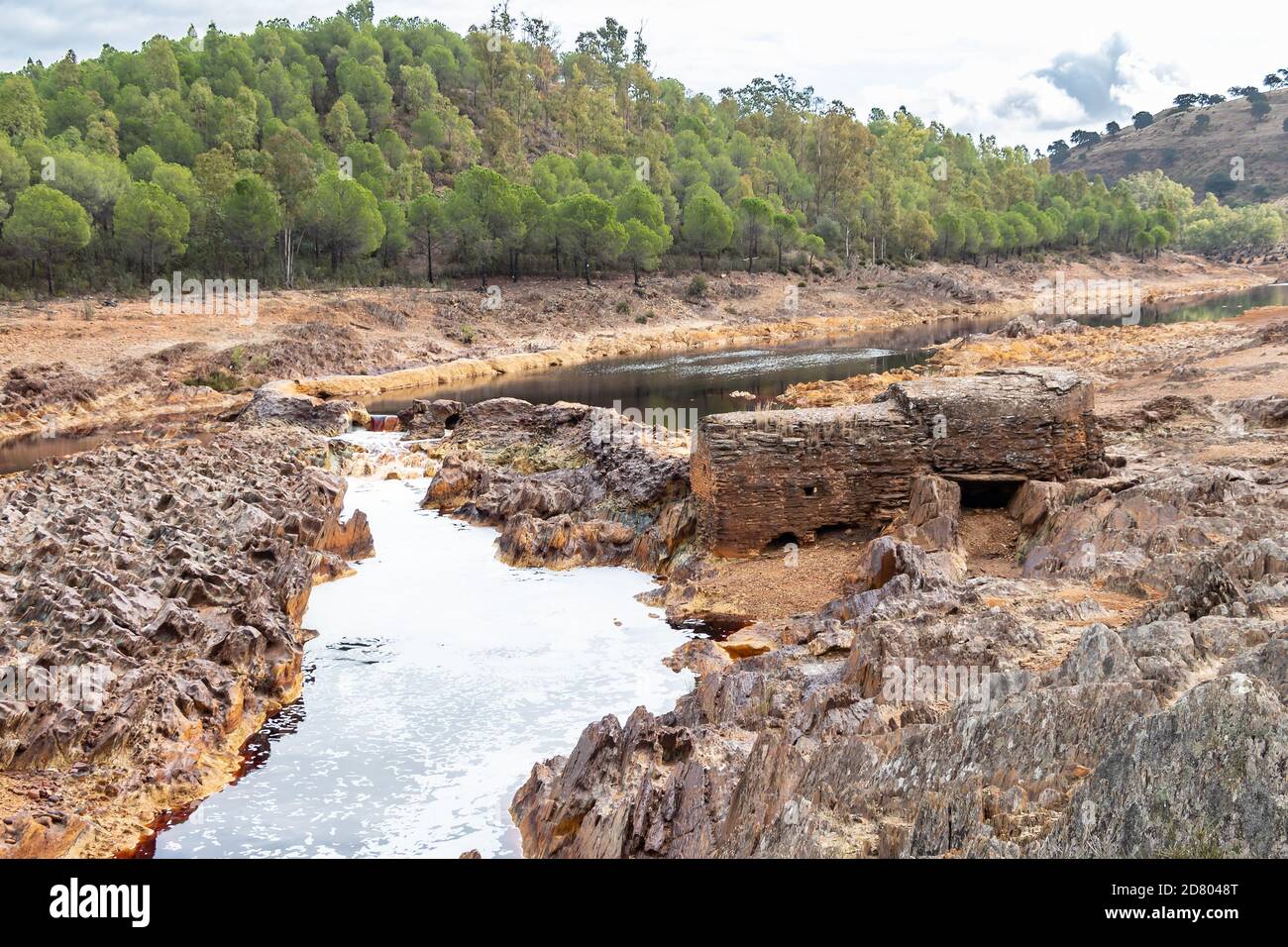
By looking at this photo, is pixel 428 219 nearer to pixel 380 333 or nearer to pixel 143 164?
pixel 143 164

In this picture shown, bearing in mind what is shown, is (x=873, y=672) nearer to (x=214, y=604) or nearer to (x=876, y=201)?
(x=214, y=604)

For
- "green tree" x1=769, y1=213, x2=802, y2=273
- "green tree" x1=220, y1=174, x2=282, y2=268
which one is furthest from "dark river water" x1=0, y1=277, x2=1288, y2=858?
"green tree" x1=769, y1=213, x2=802, y2=273

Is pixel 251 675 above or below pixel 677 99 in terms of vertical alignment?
below

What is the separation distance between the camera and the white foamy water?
10.9 metres

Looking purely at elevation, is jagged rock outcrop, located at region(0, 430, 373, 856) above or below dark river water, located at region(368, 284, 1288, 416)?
below

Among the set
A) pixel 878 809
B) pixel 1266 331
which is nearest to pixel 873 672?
pixel 878 809

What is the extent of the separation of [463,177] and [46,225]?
26.9 m

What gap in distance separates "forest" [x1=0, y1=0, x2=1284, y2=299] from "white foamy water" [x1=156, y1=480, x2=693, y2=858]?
43.0 meters

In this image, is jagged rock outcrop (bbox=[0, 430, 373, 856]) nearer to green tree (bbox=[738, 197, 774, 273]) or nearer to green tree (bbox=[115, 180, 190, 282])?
green tree (bbox=[115, 180, 190, 282])

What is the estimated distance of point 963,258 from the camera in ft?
356

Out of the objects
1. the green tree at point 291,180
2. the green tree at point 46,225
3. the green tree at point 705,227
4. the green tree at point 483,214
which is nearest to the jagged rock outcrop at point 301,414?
the green tree at point 46,225

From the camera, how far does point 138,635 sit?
14.1 metres

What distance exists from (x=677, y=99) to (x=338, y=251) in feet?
320
